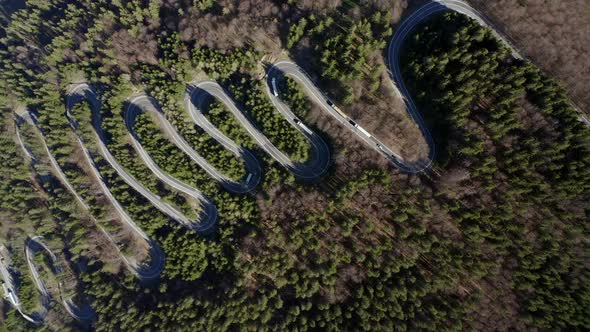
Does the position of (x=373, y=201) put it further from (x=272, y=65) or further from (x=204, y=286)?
(x=204, y=286)

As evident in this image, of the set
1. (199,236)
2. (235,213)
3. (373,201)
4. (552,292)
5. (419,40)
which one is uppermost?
(419,40)

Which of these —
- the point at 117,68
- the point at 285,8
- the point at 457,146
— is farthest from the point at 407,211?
the point at 117,68

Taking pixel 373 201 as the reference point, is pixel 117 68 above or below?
below

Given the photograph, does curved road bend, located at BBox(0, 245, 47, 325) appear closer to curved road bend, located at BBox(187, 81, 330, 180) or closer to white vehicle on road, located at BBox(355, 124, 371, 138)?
curved road bend, located at BBox(187, 81, 330, 180)

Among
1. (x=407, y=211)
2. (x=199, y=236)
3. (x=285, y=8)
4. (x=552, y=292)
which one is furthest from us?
(x=199, y=236)

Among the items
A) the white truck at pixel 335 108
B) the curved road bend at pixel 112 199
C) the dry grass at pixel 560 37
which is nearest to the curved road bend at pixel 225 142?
the white truck at pixel 335 108

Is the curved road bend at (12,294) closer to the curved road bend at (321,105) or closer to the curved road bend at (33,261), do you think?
the curved road bend at (33,261)

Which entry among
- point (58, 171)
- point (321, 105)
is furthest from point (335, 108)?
point (58, 171)

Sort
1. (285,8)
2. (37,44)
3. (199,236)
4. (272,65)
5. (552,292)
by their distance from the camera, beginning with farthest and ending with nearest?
(37,44), (199,236), (272,65), (285,8), (552,292)
